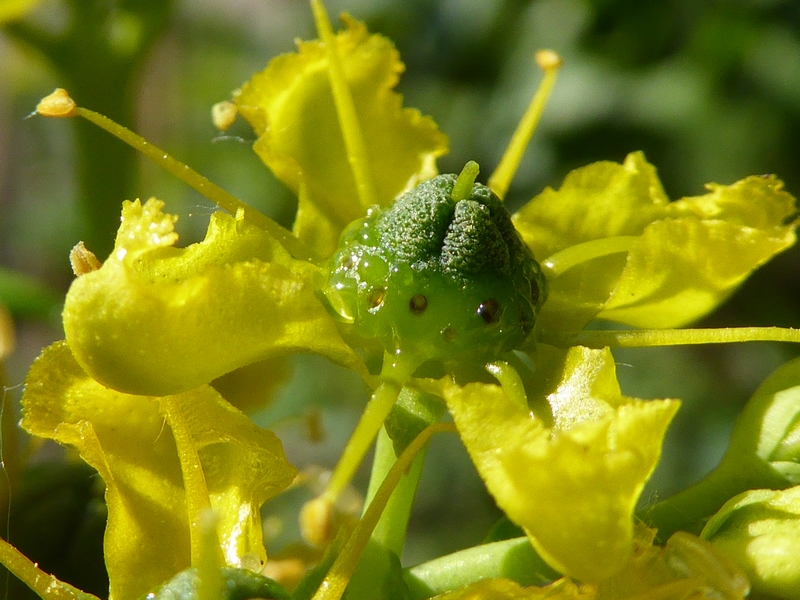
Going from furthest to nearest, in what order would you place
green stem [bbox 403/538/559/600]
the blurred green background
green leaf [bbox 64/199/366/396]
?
the blurred green background, green stem [bbox 403/538/559/600], green leaf [bbox 64/199/366/396]

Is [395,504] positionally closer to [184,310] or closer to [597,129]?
[184,310]

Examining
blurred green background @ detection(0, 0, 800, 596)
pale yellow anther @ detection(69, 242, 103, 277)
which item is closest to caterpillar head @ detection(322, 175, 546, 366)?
pale yellow anther @ detection(69, 242, 103, 277)

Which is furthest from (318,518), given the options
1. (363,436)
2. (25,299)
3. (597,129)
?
(597,129)

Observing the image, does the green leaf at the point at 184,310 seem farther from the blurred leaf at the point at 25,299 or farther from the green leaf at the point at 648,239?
the blurred leaf at the point at 25,299

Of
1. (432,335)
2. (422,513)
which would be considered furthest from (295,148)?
(422,513)

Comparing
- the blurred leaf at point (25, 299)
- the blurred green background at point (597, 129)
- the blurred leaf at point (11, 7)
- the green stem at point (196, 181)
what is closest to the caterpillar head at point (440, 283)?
the green stem at point (196, 181)

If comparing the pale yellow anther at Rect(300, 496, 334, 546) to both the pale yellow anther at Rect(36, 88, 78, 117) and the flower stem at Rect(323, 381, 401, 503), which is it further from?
the pale yellow anther at Rect(36, 88, 78, 117)

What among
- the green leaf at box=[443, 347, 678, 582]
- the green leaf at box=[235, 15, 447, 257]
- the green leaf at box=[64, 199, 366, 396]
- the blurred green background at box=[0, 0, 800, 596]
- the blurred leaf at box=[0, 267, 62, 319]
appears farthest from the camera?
the blurred green background at box=[0, 0, 800, 596]
